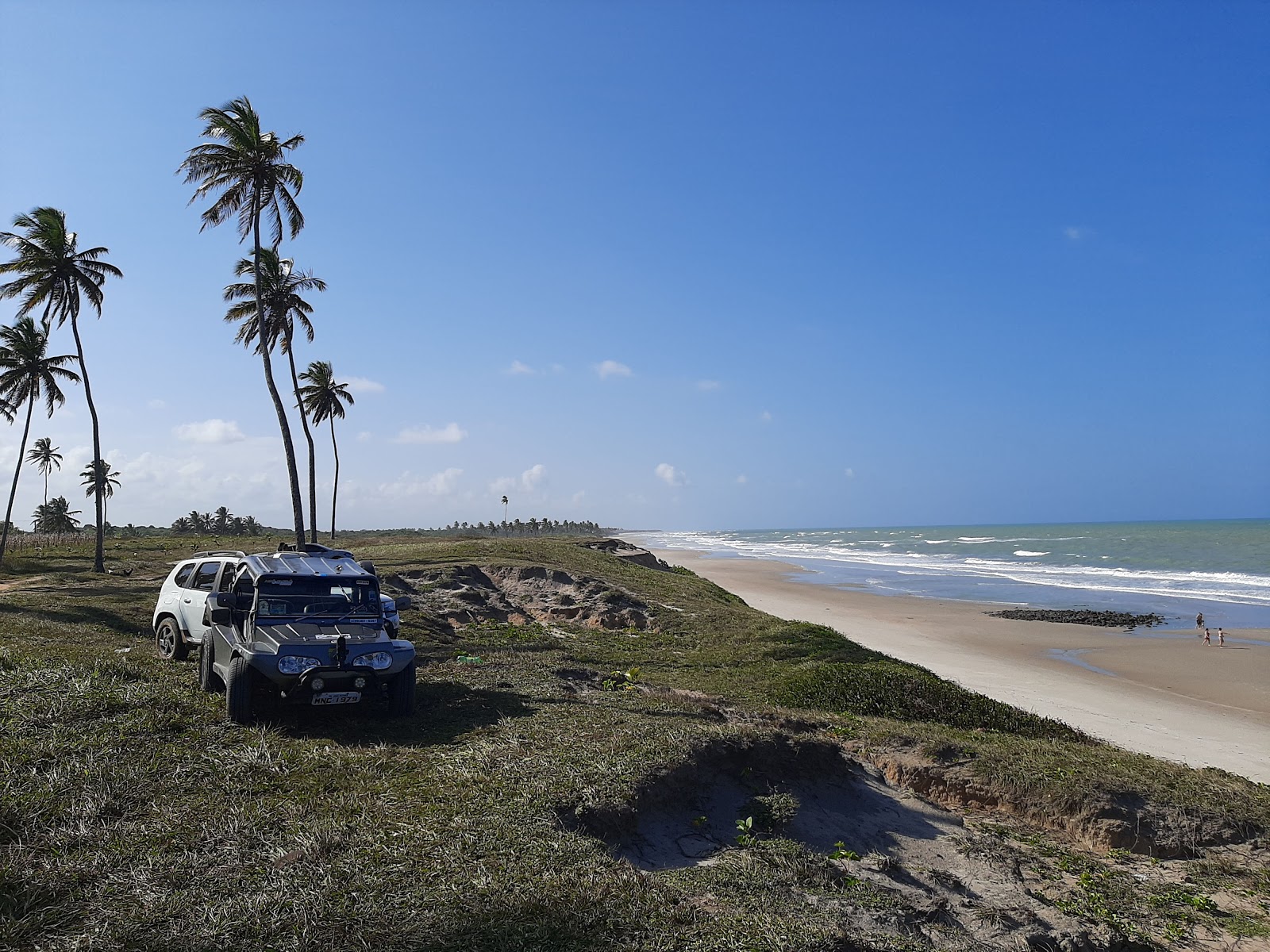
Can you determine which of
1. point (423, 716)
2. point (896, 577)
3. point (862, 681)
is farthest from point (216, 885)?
point (896, 577)

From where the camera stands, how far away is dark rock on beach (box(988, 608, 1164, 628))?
103 ft

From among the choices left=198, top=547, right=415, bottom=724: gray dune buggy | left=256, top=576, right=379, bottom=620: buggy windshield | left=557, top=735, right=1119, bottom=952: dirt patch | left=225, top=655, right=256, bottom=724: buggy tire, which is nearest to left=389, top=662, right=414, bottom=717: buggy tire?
left=198, top=547, right=415, bottom=724: gray dune buggy

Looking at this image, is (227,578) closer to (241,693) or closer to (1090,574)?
(241,693)

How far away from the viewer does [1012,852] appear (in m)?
6.92

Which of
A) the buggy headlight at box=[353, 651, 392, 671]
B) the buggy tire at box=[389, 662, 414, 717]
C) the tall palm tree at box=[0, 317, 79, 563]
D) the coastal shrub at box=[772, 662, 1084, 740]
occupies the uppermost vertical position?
the tall palm tree at box=[0, 317, 79, 563]

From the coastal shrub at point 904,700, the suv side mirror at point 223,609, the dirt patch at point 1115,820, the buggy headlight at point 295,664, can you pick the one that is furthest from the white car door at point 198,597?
the dirt patch at point 1115,820

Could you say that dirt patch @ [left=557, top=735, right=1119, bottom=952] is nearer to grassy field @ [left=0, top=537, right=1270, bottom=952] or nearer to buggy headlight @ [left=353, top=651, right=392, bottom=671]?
grassy field @ [left=0, top=537, right=1270, bottom=952]

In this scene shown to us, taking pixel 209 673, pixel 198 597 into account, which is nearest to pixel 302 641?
pixel 209 673

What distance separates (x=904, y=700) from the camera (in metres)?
12.7

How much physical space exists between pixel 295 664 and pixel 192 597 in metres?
4.51

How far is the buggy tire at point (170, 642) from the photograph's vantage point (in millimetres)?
11539

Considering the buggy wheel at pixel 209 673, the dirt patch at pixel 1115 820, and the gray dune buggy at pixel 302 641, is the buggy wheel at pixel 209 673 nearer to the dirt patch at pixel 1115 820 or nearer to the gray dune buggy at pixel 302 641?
the gray dune buggy at pixel 302 641

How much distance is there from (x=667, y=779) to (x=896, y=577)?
165 ft

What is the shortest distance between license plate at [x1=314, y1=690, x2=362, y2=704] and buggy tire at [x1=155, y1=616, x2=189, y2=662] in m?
5.08
